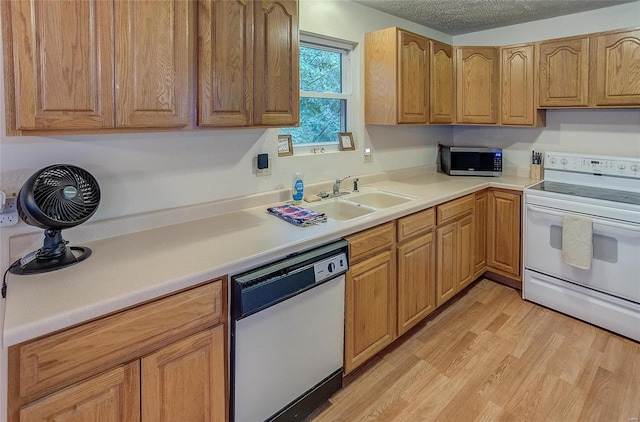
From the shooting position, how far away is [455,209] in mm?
2736

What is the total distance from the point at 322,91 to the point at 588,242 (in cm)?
209

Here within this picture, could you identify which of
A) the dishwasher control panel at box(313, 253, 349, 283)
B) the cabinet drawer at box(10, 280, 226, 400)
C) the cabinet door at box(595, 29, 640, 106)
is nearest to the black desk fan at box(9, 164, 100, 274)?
the cabinet drawer at box(10, 280, 226, 400)

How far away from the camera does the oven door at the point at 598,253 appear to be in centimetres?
239

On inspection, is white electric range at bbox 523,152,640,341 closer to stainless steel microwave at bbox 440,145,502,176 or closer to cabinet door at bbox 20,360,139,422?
stainless steel microwave at bbox 440,145,502,176

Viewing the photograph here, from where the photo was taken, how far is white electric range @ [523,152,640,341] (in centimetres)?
241

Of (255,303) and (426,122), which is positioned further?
(426,122)

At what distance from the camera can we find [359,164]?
9.61 ft

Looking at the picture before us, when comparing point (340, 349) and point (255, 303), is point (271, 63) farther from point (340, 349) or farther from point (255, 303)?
point (340, 349)

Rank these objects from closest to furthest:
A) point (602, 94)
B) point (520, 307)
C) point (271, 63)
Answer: point (271, 63) < point (602, 94) < point (520, 307)

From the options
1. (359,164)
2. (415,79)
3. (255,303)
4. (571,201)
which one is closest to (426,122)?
(415,79)

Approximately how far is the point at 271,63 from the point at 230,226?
0.83m

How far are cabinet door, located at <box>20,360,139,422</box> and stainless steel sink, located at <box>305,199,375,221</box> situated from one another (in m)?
1.38

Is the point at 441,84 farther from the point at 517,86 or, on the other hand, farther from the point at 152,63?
the point at 152,63

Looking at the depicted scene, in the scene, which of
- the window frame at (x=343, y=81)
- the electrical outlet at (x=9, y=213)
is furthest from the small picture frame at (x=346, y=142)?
the electrical outlet at (x=9, y=213)
